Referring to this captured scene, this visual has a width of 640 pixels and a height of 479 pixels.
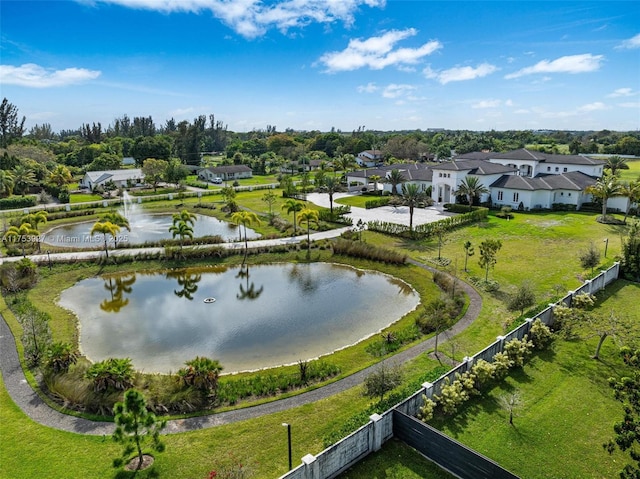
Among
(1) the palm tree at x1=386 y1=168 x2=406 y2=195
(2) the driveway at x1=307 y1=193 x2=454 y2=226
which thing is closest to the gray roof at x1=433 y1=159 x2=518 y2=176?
(1) the palm tree at x1=386 y1=168 x2=406 y2=195

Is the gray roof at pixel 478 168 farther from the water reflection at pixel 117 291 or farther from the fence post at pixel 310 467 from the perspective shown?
the fence post at pixel 310 467

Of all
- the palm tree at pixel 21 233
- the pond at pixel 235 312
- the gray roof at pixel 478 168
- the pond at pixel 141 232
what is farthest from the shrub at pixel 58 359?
the gray roof at pixel 478 168

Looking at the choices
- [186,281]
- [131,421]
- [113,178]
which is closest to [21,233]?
[186,281]

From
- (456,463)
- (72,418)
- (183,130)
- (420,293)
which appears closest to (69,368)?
(72,418)

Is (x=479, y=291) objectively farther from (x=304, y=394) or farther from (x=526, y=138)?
(x=526, y=138)

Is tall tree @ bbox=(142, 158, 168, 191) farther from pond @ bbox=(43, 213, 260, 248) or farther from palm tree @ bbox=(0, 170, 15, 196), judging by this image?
pond @ bbox=(43, 213, 260, 248)
